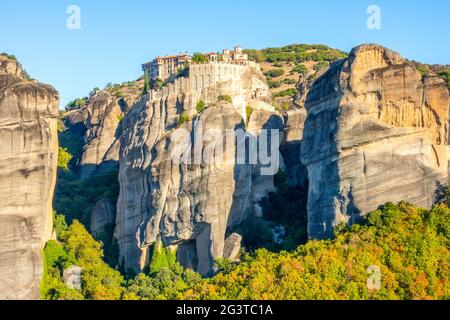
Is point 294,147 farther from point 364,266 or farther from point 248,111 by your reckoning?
point 364,266

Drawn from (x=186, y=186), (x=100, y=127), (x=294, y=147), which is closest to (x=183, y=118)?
(x=186, y=186)

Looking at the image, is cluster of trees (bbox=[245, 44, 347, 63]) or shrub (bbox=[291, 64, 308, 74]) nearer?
shrub (bbox=[291, 64, 308, 74])

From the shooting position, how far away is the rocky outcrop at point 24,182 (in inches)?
2933

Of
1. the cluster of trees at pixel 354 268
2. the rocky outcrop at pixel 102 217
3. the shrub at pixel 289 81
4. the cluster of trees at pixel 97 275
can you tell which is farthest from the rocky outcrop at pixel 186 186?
the shrub at pixel 289 81

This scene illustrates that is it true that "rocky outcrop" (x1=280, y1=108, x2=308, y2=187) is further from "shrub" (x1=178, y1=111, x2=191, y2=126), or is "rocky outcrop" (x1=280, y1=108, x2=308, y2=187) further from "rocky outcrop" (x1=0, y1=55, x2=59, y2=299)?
"rocky outcrop" (x1=0, y1=55, x2=59, y2=299)

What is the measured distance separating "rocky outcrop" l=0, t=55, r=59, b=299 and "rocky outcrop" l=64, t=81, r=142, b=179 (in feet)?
60.1

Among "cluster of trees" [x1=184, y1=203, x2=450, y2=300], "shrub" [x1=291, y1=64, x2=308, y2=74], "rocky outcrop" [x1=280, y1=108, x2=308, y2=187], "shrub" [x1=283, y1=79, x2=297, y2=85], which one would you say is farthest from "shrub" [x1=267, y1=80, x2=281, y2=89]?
"cluster of trees" [x1=184, y1=203, x2=450, y2=300]

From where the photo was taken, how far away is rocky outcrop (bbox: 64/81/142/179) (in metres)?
97.9

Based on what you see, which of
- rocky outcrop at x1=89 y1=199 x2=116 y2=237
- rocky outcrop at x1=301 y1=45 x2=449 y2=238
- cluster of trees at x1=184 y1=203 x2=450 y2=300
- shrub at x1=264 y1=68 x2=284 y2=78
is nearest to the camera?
cluster of trees at x1=184 y1=203 x2=450 y2=300

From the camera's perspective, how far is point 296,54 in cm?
13000

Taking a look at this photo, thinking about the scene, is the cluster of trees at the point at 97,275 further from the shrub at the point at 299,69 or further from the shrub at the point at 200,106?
the shrub at the point at 299,69

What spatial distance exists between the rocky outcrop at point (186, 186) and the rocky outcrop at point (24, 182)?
5.25m
